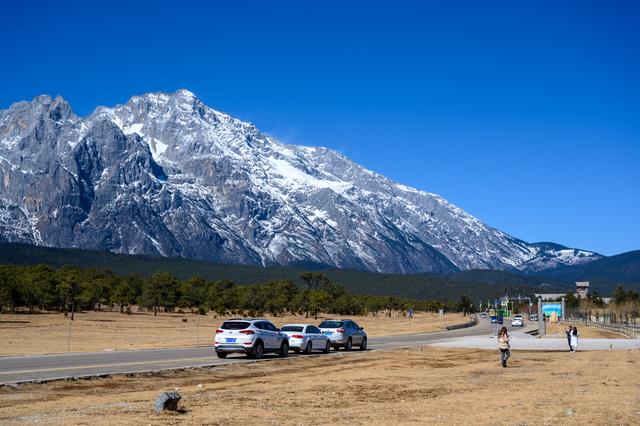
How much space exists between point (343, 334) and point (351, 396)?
69.9 ft

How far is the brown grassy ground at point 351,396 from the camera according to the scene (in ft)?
49.7

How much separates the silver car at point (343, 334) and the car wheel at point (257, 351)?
726 centimetres

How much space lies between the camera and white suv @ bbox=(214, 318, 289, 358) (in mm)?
32438

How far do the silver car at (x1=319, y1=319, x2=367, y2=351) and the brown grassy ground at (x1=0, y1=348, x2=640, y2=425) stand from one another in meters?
9.90

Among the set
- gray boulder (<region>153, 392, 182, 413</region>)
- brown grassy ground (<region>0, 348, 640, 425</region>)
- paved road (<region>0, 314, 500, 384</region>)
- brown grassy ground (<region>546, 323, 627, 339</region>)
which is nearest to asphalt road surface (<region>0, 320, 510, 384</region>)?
paved road (<region>0, 314, 500, 384</region>)

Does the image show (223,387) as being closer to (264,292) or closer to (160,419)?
(160,419)

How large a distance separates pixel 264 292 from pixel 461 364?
89.8 m

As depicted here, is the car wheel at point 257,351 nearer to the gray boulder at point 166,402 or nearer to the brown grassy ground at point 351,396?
the brown grassy ground at point 351,396

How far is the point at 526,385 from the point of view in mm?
22266

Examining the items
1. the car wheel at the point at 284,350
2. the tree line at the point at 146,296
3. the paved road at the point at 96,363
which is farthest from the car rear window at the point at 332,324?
the tree line at the point at 146,296

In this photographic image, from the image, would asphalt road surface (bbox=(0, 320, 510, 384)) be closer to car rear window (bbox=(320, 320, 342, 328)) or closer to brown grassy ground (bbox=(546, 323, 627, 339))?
car rear window (bbox=(320, 320, 342, 328))

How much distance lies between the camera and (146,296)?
11056cm

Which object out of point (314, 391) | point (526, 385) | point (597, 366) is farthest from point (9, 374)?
point (597, 366)

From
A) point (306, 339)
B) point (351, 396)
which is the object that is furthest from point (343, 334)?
point (351, 396)
